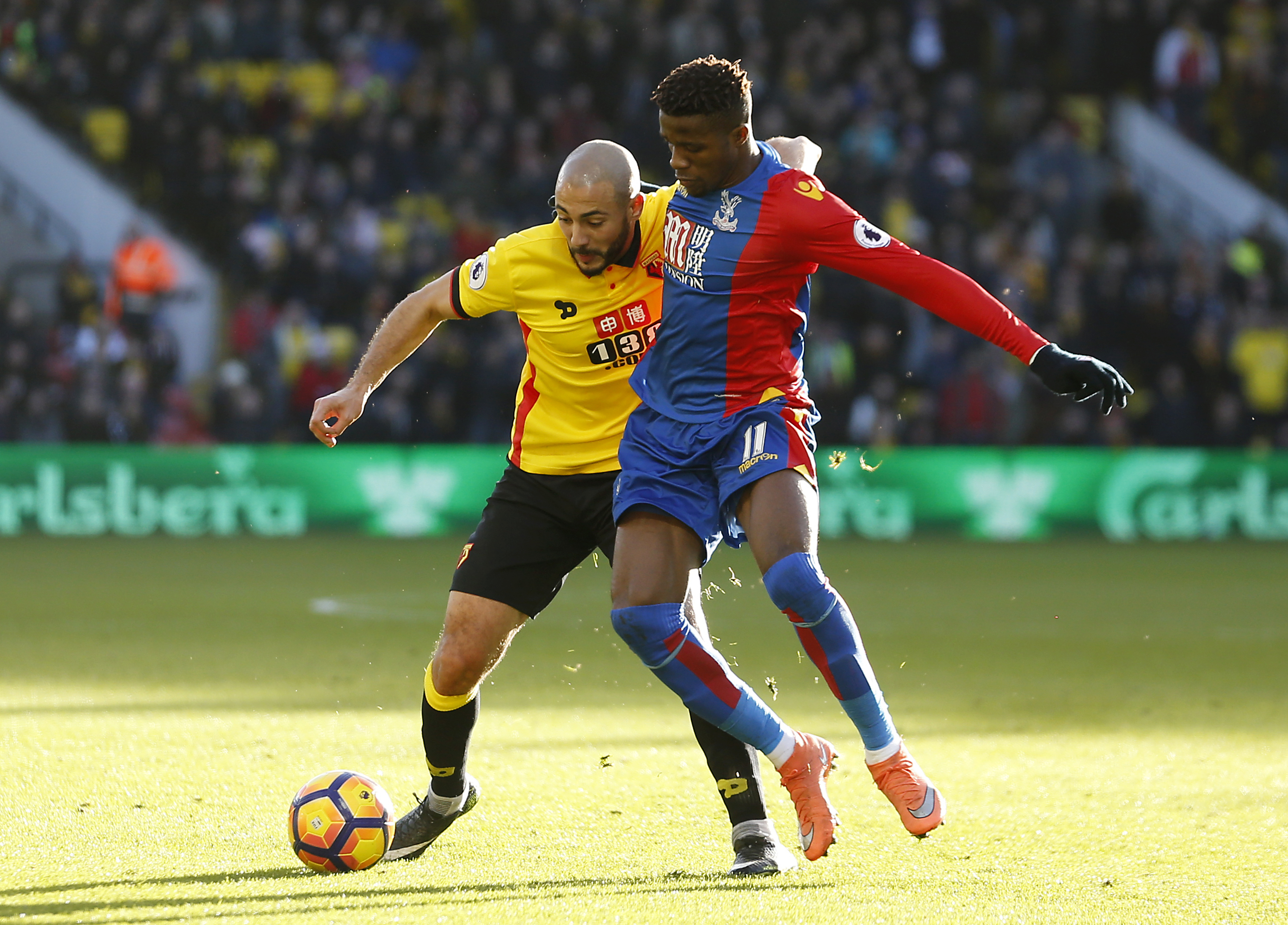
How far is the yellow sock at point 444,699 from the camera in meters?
4.62

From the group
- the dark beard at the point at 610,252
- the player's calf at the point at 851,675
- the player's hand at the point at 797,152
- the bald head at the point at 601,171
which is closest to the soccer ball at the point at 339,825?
the player's calf at the point at 851,675

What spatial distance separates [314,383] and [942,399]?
6.17 meters

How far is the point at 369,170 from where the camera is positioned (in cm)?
1892

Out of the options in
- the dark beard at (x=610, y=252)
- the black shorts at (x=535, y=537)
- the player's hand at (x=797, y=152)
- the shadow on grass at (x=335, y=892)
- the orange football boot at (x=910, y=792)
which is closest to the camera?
the shadow on grass at (x=335, y=892)

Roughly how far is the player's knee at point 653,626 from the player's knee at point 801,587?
0.24m

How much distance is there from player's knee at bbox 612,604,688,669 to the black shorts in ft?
1.46

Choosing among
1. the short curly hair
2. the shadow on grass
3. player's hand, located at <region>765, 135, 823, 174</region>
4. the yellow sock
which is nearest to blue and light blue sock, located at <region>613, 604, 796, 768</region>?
the shadow on grass

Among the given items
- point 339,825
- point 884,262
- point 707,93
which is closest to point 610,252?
point 707,93

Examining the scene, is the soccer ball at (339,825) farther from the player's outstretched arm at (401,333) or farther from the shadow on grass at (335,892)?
the player's outstretched arm at (401,333)

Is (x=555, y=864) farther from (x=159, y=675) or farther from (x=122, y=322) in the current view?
(x=122, y=322)

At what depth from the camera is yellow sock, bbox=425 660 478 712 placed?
462cm

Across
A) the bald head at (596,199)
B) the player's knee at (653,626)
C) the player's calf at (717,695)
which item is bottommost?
the player's calf at (717,695)

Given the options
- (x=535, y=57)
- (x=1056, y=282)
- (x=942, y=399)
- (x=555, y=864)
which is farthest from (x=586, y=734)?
(x=535, y=57)

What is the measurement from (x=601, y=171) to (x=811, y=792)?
64.8 inches
